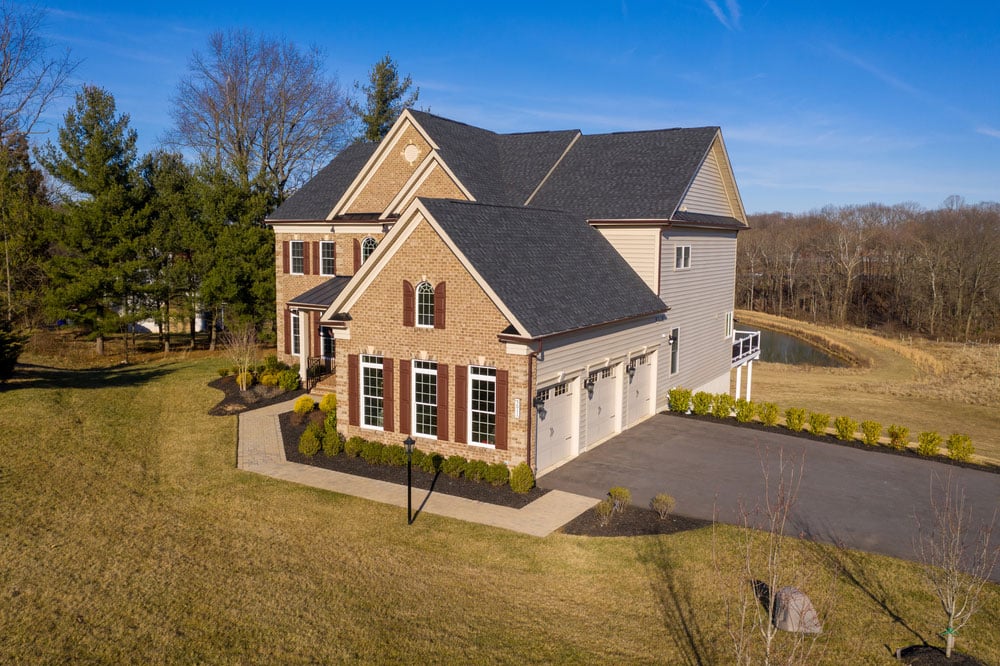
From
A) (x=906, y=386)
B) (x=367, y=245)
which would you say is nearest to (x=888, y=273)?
(x=906, y=386)

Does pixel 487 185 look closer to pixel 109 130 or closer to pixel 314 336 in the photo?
pixel 314 336

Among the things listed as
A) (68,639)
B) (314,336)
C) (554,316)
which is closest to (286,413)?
(314,336)

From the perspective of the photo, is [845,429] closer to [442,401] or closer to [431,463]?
[442,401]

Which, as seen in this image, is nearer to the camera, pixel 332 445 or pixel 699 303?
pixel 332 445

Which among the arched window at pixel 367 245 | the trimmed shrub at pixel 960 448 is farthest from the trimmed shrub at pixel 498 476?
the arched window at pixel 367 245

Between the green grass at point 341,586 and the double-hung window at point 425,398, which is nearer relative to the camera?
the green grass at point 341,586

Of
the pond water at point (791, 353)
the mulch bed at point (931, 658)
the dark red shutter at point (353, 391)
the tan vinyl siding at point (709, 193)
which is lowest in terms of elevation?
the pond water at point (791, 353)

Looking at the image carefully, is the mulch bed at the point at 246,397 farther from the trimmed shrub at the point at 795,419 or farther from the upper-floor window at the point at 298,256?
the trimmed shrub at the point at 795,419
